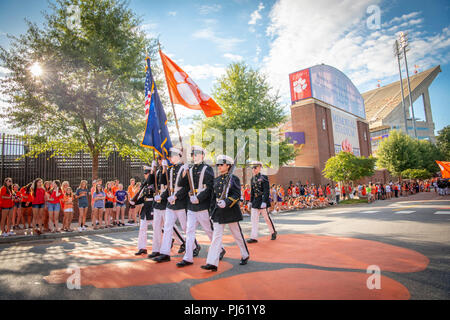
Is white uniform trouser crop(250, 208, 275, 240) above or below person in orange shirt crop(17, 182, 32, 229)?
below

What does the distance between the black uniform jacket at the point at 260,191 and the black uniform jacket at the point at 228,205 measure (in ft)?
7.97

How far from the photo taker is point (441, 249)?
5.26 m

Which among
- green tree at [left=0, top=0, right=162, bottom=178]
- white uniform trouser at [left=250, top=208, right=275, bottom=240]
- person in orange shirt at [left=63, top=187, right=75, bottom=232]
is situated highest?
green tree at [left=0, top=0, right=162, bottom=178]

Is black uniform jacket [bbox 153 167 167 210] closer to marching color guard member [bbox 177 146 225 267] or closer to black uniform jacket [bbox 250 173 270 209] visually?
marching color guard member [bbox 177 146 225 267]

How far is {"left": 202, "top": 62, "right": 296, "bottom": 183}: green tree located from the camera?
19625 millimetres

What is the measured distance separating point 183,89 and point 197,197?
121 inches

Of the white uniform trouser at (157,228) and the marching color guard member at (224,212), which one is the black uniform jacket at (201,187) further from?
the white uniform trouser at (157,228)

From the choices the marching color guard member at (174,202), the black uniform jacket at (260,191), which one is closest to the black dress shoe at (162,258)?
the marching color guard member at (174,202)

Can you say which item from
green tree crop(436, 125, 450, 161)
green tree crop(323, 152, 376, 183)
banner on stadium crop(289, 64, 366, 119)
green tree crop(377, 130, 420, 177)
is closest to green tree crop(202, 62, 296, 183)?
green tree crop(323, 152, 376, 183)

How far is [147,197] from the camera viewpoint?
6.22 meters

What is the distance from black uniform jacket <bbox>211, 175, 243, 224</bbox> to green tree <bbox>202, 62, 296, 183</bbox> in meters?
14.2

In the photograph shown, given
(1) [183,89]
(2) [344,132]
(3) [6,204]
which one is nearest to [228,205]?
(1) [183,89]
